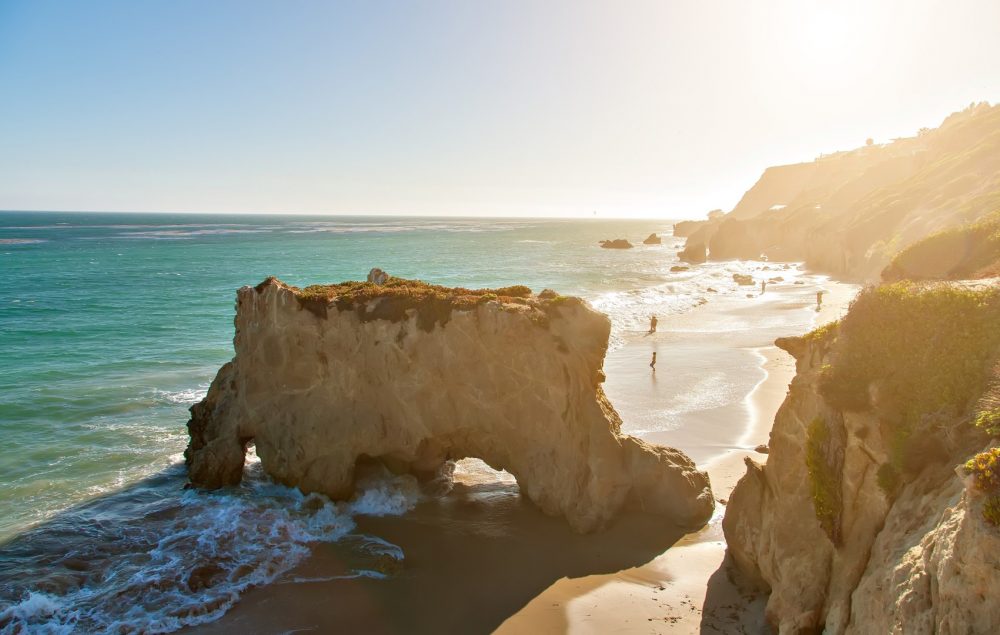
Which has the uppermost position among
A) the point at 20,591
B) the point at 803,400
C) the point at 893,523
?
the point at 803,400

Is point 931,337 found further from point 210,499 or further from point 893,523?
point 210,499

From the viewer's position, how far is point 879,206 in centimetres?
6406

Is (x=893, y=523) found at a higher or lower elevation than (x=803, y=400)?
lower

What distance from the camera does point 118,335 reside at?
4259cm

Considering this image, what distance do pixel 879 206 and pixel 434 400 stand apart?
66.5 m

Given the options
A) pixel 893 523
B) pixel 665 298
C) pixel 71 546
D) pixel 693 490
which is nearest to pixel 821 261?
pixel 665 298

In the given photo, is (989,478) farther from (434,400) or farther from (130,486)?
(130,486)

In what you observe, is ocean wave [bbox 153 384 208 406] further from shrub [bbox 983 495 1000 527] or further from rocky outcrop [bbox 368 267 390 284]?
shrub [bbox 983 495 1000 527]

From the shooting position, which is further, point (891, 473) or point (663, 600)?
point (663, 600)

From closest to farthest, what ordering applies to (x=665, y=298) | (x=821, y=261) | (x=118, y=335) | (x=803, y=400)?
(x=803, y=400)
(x=118, y=335)
(x=665, y=298)
(x=821, y=261)

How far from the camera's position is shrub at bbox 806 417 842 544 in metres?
10.5

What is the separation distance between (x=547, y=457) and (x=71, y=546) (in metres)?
14.1

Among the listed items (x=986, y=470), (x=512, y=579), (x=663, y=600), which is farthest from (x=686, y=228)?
(x=986, y=470)

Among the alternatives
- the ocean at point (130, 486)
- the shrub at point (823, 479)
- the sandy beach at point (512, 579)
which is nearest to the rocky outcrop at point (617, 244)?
the ocean at point (130, 486)
